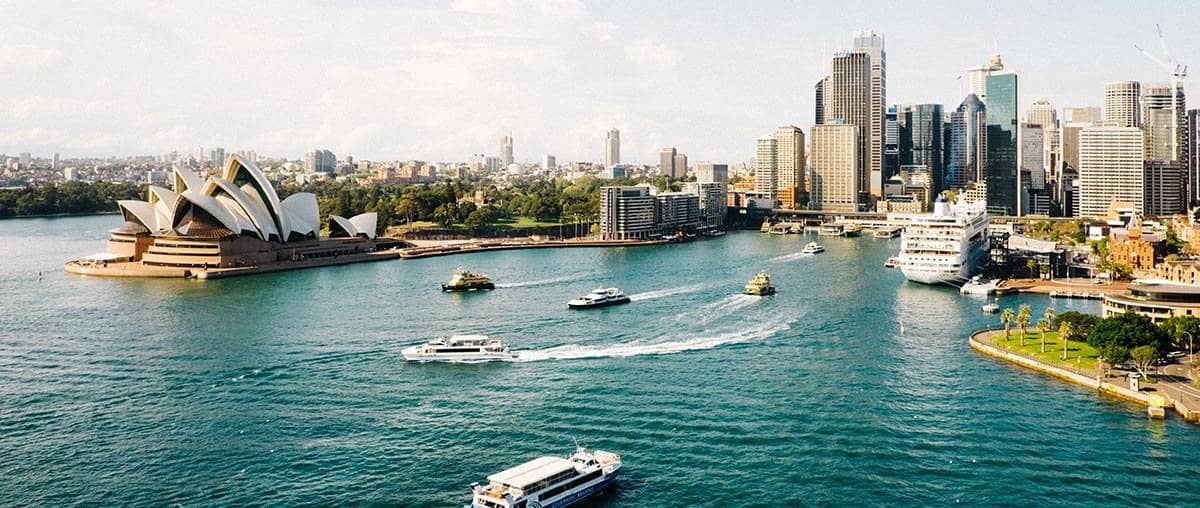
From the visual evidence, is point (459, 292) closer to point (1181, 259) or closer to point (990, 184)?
point (1181, 259)

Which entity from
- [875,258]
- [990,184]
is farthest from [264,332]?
[990,184]

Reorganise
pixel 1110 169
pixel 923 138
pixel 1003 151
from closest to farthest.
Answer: pixel 1110 169, pixel 1003 151, pixel 923 138

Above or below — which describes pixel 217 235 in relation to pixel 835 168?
below

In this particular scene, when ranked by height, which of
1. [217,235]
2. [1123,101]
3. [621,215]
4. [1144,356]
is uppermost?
[1123,101]

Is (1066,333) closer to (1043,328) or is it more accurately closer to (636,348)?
(1043,328)

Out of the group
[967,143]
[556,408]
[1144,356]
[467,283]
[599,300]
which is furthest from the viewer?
[967,143]

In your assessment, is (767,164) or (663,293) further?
(767,164)

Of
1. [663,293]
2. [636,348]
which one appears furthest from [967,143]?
[636,348]
